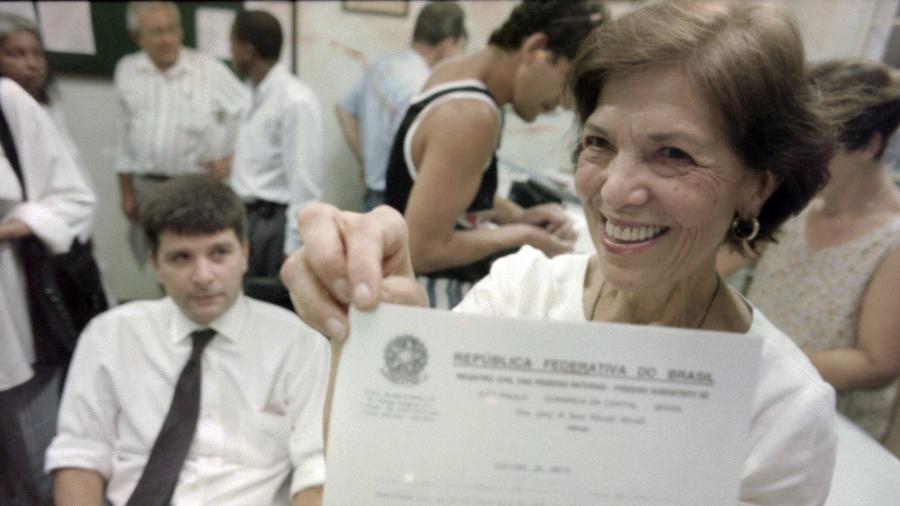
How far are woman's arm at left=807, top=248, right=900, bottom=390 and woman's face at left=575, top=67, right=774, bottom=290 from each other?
39 centimetres

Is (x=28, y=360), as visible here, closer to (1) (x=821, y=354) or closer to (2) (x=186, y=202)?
(2) (x=186, y=202)

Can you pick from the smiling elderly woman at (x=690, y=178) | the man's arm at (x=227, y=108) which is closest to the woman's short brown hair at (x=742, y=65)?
the smiling elderly woman at (x=690, y=178)

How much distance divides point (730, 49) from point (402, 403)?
431 millimetres

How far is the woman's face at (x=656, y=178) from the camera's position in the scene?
0.50 meters

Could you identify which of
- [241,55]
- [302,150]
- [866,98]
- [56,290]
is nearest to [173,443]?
[56,290]

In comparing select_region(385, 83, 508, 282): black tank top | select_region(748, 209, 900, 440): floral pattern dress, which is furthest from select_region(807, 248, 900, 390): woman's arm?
select_region(385, 83, 508, 282): black tank top

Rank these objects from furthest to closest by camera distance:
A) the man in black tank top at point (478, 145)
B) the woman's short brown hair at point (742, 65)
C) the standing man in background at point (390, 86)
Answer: the standing man in background at point (390, 86) → the man in black tank top at point (478, 145) → the woman's short brown hair at point (742, 65)

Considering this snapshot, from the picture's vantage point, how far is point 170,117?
1027 mm

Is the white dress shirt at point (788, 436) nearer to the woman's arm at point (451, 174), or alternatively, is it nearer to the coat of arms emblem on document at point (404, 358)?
the coat of arms emblem on document at point (404, 358)

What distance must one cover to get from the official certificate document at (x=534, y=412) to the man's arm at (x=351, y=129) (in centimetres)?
54

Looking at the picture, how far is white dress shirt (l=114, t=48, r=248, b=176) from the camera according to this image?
0.99 m

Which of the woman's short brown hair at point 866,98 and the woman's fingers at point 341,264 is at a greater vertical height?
the woman's short brown hair at point 866,98

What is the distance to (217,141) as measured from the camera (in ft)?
3.76

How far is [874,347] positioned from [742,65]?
1.95ft
